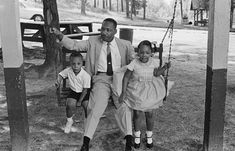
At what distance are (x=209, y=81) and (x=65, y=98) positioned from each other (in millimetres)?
1589

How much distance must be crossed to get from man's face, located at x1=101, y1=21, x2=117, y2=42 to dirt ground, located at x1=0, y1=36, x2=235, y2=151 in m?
0.75

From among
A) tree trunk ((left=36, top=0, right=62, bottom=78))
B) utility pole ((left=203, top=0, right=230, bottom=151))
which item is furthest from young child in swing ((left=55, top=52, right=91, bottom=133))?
tree trunk ((left=36, top=0, right=62, bottom=78))

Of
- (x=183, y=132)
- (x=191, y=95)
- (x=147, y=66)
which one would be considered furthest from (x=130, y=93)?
(x=191, y=95)

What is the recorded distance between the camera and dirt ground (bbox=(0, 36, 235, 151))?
3666 mm

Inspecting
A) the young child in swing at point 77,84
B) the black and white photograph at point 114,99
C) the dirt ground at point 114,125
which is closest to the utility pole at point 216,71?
the black and white photograph at point 114,99

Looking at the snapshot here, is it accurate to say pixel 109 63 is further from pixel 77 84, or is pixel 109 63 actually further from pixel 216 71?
pixel 216 71

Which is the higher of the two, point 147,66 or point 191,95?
point 147,66

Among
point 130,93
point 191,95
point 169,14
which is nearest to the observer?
point 130,93

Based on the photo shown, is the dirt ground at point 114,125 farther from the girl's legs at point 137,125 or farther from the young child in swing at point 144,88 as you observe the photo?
the young child in swing at point 144,88

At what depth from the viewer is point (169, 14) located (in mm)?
58625

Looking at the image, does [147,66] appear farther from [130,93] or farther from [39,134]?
[39,134]

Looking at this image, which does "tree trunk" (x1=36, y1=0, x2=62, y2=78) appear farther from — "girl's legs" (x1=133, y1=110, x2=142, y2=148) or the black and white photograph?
"girl's legs" (x1=133, y1=110, x2=142, y2=148)

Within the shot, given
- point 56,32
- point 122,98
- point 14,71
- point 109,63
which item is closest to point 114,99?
point 122,98

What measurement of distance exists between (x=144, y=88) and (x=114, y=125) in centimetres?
94
